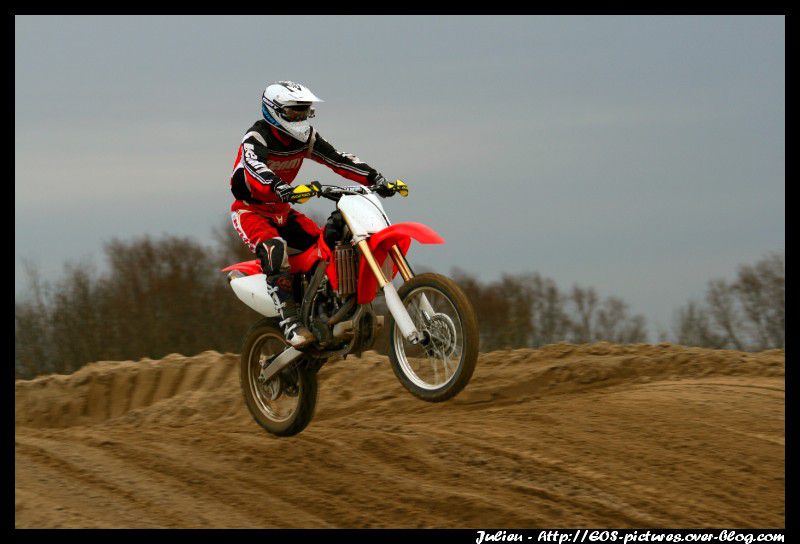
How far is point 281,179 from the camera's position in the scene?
8.18 m

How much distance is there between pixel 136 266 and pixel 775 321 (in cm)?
1267

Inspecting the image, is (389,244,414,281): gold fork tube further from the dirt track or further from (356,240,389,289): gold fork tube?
the dirt track

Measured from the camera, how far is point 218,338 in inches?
745

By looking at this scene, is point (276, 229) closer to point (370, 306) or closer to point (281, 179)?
point (281, 179)

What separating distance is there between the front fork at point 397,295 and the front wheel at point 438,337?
0.04 meters

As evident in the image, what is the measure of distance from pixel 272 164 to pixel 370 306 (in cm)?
169

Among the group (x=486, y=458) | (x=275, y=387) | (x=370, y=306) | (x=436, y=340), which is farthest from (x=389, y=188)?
(x=486, y=458)

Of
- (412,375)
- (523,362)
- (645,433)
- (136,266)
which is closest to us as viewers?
(412,375)

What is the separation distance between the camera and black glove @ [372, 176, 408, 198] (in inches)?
334

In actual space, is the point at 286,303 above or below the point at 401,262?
below

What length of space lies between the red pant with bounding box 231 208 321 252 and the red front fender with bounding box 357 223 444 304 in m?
1.16

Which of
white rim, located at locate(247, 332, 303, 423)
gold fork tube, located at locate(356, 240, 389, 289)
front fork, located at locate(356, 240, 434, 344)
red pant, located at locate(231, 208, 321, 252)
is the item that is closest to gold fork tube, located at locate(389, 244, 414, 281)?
front fork, located at locate(356, 240, 434, 344)

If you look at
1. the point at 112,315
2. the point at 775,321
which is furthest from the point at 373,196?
the point at 112,315

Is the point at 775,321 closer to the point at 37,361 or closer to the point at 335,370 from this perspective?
the point at 335,370
